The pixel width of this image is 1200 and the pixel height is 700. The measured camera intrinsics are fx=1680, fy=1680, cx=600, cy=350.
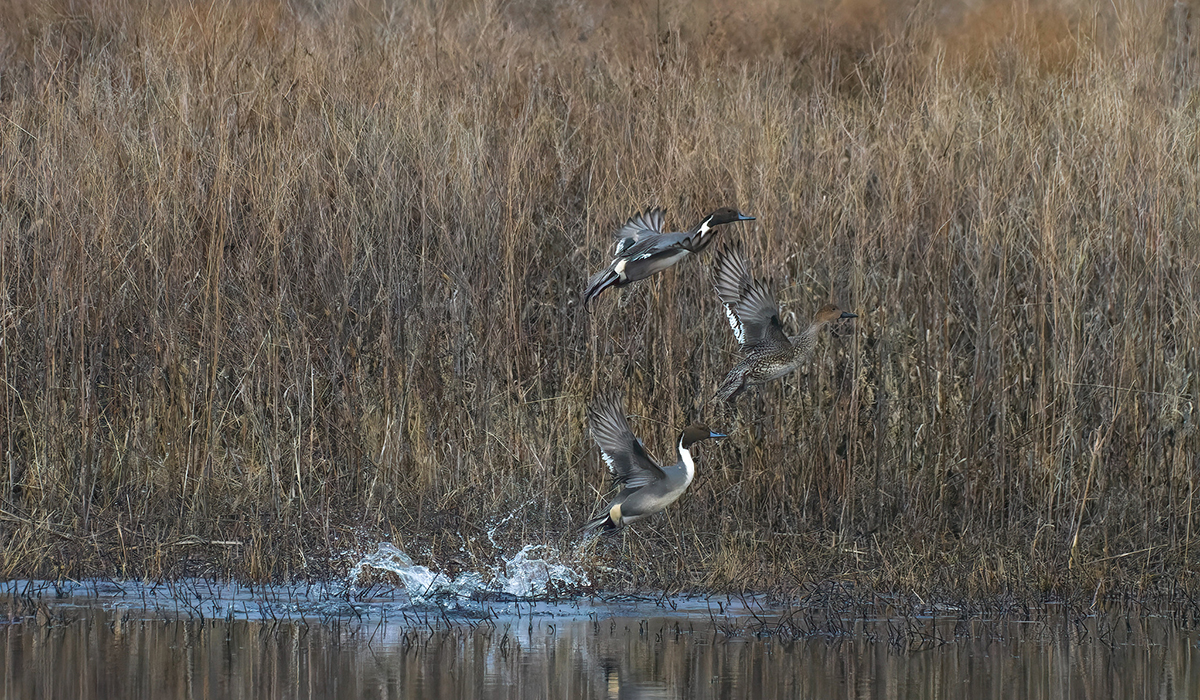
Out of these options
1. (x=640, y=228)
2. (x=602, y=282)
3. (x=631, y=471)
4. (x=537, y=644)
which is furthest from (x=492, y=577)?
(x=640, y=228)

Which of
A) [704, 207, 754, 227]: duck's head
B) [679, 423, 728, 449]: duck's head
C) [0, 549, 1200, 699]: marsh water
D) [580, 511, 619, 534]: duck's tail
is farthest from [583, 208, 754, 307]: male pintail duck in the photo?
[0, 549, 1200, 699]: marsh water

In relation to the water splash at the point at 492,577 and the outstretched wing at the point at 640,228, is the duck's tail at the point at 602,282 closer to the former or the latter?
the outstretched wing at the point at 640,228

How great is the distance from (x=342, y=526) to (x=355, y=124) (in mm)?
2711

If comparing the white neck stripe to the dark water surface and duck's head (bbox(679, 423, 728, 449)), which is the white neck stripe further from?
the dark water surface

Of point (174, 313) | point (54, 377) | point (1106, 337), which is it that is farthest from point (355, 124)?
point (1106, 337)

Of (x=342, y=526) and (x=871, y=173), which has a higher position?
(x=871, y=173)

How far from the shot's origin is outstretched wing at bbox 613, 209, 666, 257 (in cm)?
693

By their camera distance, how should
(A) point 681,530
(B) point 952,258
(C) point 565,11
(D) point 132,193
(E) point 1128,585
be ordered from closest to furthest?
(E) point 1128,585 < (A) point 681,530 < (B) point 952,258 < (D) point 132,193 < (C) point 565,11

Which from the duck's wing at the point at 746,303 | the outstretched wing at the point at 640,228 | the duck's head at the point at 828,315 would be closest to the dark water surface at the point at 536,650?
the duck's wing at the point at 746,303

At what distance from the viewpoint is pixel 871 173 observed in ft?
28.5

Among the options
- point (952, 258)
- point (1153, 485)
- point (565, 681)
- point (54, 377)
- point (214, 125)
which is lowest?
point (565, 681)

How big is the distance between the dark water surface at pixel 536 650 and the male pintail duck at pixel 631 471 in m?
0.41

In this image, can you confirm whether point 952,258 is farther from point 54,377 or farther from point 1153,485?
point 54,377

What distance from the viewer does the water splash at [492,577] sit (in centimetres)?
661
